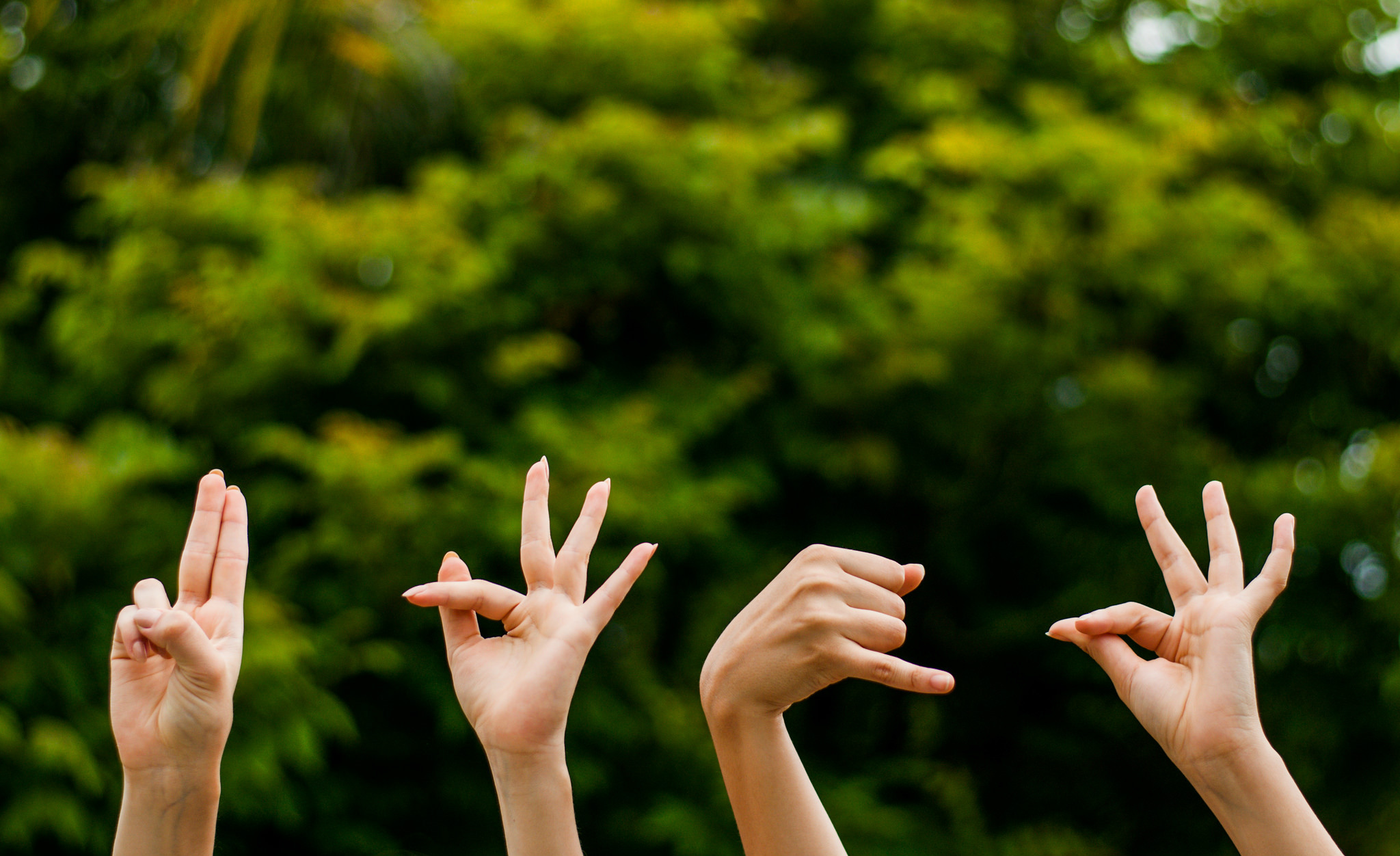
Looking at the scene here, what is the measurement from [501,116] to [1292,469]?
3.59 m

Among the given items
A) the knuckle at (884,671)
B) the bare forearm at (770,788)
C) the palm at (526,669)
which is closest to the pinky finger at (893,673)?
the knuckle at (884,671)

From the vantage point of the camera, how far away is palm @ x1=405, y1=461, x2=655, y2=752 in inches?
51.8

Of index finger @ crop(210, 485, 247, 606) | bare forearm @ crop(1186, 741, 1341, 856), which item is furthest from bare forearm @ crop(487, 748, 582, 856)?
bare forearm @ crop(1186, 741, 1341, 856)

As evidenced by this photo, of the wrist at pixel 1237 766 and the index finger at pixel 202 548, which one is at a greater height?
the index finger at pixel 202 548

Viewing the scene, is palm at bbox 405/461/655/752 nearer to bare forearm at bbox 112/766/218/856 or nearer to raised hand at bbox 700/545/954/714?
raised hand at bbox 700/545/954/714

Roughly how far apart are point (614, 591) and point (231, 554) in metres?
0.57

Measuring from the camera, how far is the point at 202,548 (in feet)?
4.87

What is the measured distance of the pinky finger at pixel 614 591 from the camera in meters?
1.39

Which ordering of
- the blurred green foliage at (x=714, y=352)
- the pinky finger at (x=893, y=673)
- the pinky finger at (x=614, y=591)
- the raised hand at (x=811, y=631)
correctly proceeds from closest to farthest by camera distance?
1. the pinky finger at (x=893, y=673)
2. the raised hand at (x=811, y=631)
3. the pinky finger at (x=614, y=591)
4. the blurred green foliage at (x=714, y=352)

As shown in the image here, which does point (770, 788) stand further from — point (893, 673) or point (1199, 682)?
point (1199, 682)

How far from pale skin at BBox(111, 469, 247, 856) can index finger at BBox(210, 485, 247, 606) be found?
69 millimetres

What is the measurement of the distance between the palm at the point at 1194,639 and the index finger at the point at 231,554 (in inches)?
45.1

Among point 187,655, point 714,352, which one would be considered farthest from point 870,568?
point 714,352

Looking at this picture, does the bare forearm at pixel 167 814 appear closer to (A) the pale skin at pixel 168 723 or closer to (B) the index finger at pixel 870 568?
(A) the pale skin at pixel 168 723
